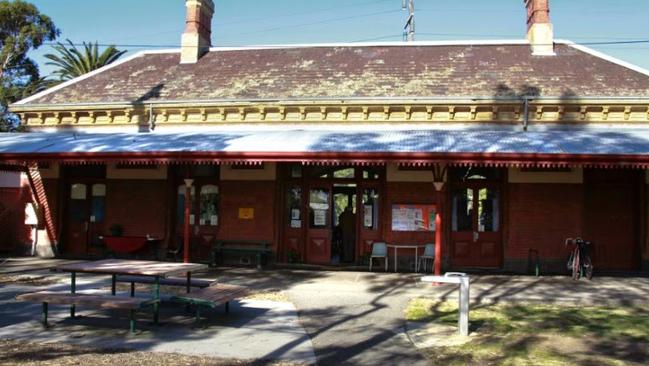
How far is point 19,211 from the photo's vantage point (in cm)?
1684

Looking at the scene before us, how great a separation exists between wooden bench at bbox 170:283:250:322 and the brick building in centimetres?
425

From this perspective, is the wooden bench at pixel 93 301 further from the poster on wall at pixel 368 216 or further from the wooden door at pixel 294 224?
the poster on wall at pixel 368 216

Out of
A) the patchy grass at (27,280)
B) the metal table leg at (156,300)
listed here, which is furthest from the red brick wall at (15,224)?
the metal table leg at (156,300)

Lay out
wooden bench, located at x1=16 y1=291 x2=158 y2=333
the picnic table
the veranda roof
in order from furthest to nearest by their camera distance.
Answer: the veranda roof → the picnic table → wooden bench, located at x1=16 y1=291 x2=158 y2=333

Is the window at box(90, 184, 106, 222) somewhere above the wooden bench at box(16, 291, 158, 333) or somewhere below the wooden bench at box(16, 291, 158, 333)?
above

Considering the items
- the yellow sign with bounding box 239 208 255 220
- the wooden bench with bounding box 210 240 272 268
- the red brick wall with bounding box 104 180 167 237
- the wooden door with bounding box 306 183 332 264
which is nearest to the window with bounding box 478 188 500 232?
the wooden door with bounding box 306 183 332 264

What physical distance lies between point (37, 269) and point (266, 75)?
8.27 meters

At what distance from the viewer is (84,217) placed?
1667 centimetres

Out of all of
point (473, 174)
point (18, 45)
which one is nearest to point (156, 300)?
point (473, 174)

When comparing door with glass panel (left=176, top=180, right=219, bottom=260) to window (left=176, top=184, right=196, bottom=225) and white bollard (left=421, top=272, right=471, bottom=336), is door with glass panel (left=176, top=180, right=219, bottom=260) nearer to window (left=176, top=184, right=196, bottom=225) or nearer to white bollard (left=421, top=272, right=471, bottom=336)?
window (left=176, top=184, right=196, bottom=225)

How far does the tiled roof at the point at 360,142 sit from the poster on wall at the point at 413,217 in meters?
1.91

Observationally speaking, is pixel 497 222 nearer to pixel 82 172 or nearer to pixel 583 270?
pixel 583 270

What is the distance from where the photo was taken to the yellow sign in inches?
600

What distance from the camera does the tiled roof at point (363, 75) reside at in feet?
50.3
